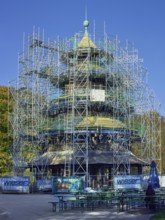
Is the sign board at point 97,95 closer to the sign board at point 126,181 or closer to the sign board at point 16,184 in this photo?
the sign board at point 126,181

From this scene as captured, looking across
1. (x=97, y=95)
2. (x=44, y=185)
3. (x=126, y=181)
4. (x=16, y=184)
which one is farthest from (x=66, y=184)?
(x=97, y=95)

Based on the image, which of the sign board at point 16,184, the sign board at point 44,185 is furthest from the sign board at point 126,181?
the sign board at point 16,184

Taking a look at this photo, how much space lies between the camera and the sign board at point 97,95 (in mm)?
44688

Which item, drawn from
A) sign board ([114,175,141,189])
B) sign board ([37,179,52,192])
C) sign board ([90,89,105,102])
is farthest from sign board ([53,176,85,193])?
sign board ([90,89,105,102])

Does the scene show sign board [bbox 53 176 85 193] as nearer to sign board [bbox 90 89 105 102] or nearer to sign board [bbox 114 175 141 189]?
sign board [bbox 114 175 141 189]

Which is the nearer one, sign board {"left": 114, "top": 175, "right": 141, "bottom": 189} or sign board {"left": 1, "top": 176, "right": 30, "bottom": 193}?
sign board {"left": 114, "top": 175, "right": 141, "bottom": 189}

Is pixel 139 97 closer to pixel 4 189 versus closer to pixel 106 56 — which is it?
pixel 106 56

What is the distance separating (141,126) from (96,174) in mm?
8479

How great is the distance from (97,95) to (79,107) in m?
2.14

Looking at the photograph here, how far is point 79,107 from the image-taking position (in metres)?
45.4

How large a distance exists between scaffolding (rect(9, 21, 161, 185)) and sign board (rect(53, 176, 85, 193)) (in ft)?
14.7

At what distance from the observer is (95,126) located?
43.8m

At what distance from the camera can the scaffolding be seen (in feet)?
145

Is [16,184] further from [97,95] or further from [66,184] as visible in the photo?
[97,95]
